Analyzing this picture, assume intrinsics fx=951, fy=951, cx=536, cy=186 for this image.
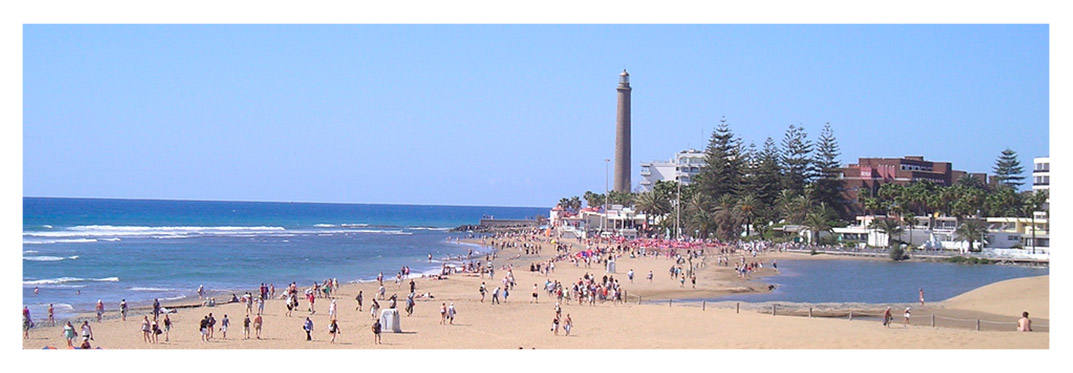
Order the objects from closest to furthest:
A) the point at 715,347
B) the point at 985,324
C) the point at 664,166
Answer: the point at 715,347 → the point at 985,324 → the point at 664,166

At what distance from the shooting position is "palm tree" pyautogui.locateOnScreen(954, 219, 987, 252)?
1901 inches

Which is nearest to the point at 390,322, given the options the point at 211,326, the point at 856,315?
the point at 211,326

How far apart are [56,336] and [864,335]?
15996 mm

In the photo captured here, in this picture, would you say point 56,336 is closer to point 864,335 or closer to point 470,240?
point 864,335

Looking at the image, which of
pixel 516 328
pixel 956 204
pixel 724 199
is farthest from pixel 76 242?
pixel 956 204

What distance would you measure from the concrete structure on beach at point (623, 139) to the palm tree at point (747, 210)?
2821 cm

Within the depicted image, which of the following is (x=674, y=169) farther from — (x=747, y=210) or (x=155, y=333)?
(x=155, y=333)

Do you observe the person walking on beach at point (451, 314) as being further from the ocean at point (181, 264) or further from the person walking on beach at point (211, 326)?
the ocean at point (181, 264)

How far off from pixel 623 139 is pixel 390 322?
71.0m

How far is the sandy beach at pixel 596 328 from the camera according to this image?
1755 cm

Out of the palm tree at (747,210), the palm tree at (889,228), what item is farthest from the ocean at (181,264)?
the palm tree at (889,228)

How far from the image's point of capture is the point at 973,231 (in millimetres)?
48281

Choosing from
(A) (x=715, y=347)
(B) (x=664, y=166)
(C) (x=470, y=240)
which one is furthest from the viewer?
(B) (x=664, y=166)

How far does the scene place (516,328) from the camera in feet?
66.7
